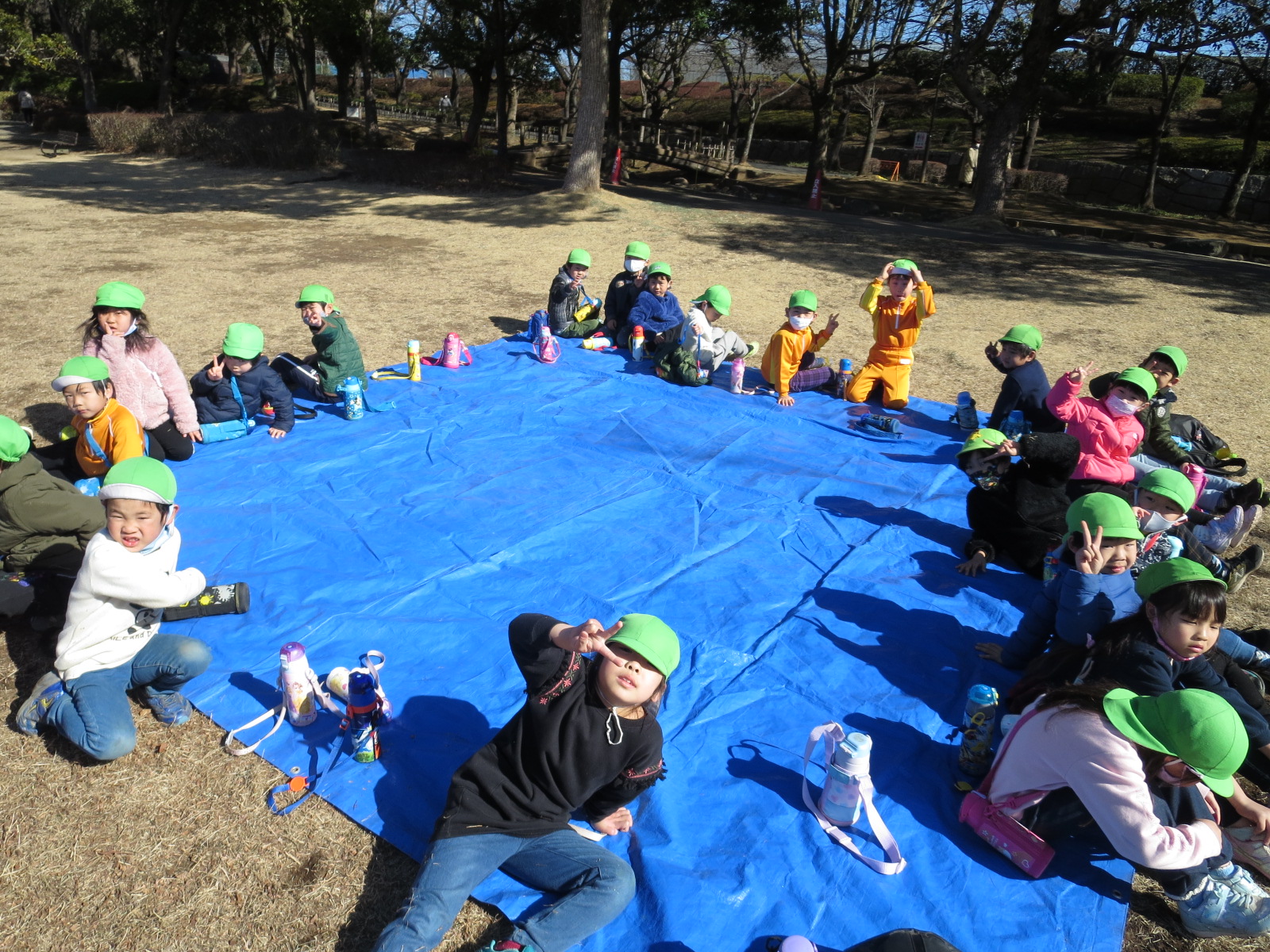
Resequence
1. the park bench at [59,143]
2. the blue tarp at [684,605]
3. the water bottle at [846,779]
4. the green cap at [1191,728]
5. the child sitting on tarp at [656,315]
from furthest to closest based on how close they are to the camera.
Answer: the park bench at [59,143] → the child sitting on tarp at [656,315] → the water bottle at [846,779] → the blue tarp at [684,605] → the green cap at [1191,728]

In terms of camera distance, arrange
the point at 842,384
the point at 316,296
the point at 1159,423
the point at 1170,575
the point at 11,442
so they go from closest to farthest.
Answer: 1. the point at 1170,575
2. the point at 11,442
3. the point at 1159,423
4. the point at 316,296
5. the point at 842,384

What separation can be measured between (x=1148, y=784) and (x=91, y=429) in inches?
225

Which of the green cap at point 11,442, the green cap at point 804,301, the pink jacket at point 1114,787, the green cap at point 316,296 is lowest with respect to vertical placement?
the pink jacket at point 1114,787

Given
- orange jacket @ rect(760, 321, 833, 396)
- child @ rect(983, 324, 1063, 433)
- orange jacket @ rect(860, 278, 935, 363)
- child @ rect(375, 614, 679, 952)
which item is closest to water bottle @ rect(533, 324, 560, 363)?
orange jacket @ rect(760, 321, 833, 396)

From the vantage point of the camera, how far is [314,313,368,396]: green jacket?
266 inches

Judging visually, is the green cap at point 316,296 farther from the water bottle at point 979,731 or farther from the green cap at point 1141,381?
the green cap at point 1141,381

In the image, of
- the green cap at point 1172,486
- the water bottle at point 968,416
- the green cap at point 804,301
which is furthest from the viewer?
the green cap at point 804,301

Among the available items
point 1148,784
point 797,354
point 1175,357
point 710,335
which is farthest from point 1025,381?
point 1148,784

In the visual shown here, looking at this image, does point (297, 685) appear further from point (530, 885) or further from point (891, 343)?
point (891, 343)

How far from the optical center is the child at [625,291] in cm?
877

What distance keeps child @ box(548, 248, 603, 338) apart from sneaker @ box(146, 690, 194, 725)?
6132 millimetres

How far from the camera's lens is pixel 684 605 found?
14.4 ft

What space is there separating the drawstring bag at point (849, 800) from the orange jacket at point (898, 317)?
5.00 metres

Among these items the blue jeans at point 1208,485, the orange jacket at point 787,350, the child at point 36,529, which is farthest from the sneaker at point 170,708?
the blue jeans at point 1208,485
